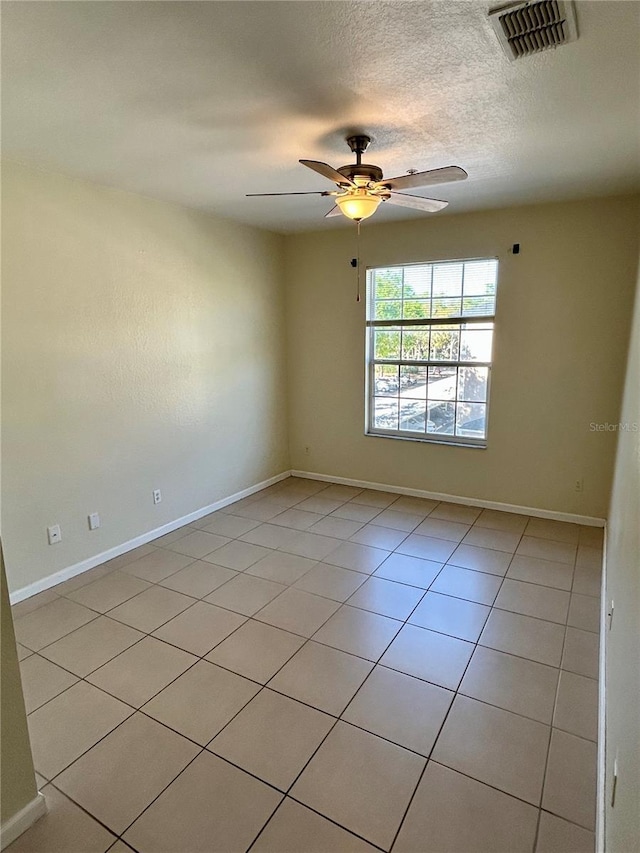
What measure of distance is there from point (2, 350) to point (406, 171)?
2675 millimetres

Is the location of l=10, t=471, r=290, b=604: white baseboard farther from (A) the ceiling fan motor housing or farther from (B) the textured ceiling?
(A) the ceiling fan motor housing

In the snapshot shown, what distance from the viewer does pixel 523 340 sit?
12.8ft

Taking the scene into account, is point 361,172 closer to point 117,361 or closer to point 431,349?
point 117,361

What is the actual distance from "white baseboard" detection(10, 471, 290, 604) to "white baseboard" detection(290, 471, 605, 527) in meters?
0.78

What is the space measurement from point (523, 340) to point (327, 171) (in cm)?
252

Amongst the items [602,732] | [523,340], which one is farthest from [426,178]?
[602,732]

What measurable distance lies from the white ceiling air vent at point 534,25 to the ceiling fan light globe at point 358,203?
32.7 inches

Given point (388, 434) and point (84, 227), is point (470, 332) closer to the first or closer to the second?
point (388, 434)

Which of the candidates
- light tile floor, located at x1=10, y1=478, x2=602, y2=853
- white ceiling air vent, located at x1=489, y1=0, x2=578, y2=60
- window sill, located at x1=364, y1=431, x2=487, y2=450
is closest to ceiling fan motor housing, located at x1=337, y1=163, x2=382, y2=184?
white ceiling air vent, located at x1=489, y1=0, x2=578, y2=60

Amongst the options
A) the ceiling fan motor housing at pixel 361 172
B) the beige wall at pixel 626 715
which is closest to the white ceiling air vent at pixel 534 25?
the ceiling fan motor housing at pixel 361 172

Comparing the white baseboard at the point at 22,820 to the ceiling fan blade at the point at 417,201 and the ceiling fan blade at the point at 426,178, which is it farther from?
the ceiling fan blade at the point at 417,201

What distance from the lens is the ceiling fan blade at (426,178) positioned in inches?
81.6

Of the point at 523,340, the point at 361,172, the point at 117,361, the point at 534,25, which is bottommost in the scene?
the point at 117,361

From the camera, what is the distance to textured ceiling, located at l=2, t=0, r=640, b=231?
57.2 inches
